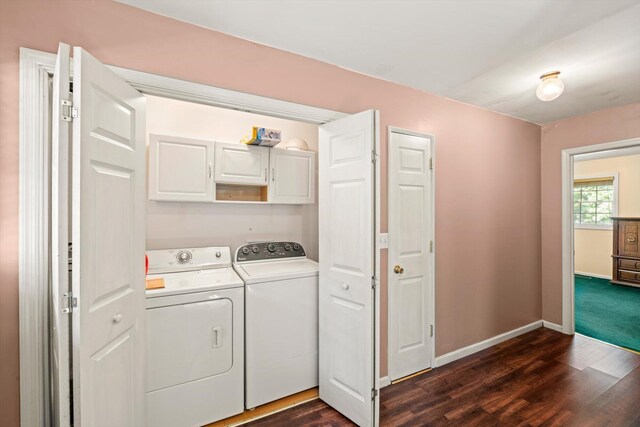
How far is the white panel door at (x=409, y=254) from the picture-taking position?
2.44 metres

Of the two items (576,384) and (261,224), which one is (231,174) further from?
(576,384)

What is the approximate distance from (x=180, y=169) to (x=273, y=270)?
115 cm

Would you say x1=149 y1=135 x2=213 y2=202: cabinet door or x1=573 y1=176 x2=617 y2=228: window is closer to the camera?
x1=149 y1=135 x2=213 y2=202: cabinet door

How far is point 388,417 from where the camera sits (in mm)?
2021

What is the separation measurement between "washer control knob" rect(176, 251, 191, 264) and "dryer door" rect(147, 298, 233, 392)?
0.71m

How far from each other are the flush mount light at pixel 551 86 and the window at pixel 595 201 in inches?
180

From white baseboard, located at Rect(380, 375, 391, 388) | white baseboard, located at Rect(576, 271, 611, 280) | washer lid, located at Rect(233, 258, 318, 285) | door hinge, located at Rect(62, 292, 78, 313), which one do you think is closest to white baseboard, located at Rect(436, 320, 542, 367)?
white baseboard, located at Rect(380, 375, 391, 388)

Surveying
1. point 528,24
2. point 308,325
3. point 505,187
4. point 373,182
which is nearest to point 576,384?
point 505,187

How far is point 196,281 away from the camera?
2.04m

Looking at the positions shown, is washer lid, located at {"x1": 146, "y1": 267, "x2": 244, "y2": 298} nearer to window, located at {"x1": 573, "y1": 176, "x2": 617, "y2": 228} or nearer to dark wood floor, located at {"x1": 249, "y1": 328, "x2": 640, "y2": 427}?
dark wood floor, located at {"x1": 249, "y1": 328, "x2": 640, "y2": 427}

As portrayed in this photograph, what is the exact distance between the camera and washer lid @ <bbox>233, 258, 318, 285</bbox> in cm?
211

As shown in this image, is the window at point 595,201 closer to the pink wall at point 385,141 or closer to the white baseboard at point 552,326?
the white baseboard at point 552,326

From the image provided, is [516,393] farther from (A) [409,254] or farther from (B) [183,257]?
(B) [183,257]

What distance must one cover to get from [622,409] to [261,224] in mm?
3243
